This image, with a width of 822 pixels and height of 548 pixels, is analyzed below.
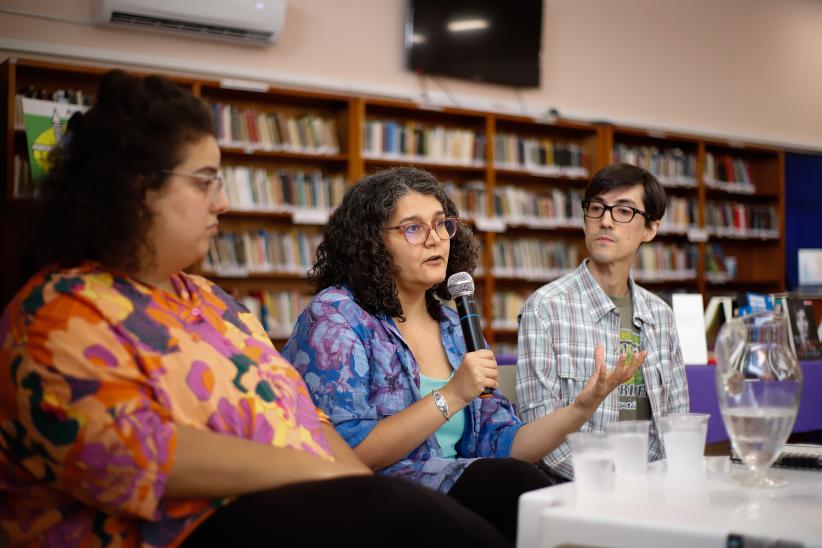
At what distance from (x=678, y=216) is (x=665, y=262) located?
1.35 feet

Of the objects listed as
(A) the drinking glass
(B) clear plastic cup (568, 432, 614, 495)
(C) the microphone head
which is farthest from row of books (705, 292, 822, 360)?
(B) clear plastic cup (568, 432, 614, 495)

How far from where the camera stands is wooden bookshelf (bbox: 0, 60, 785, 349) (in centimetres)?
535

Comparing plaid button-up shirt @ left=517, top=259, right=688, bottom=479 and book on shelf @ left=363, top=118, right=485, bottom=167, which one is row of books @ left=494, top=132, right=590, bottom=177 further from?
plaid button-up shirt @ left=517, top=259, right=688, bottom=479

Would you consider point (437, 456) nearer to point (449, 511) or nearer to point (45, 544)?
point (449, 511)

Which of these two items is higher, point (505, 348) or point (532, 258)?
Result: point (532, 258)

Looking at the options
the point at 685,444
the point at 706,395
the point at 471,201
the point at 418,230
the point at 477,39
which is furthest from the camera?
the point at 477,39

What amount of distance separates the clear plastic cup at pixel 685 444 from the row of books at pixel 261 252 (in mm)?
4155

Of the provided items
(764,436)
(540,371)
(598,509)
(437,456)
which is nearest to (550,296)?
(540,371)

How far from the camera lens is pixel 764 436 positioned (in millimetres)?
1265

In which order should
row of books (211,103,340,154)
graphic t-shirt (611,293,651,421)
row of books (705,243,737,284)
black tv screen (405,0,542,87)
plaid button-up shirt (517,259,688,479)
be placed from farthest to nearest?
row of books (705,243,737,284), black tv screen (405,0,542,87), row of books (211,103,340,154), graphic t-shirt (611,293,651,421), plaid button-up shirt (517,259,688,479)

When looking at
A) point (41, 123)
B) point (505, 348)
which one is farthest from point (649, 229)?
point (505, 348)

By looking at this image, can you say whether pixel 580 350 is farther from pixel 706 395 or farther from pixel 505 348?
pixel 505 348

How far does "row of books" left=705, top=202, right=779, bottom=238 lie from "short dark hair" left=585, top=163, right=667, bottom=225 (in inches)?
187

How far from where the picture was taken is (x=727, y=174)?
7.45 metres
